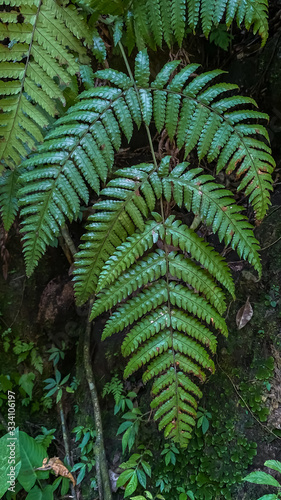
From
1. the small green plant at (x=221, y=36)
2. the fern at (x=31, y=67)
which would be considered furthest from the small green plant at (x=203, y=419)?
the small green plant at (x=221, y=36)

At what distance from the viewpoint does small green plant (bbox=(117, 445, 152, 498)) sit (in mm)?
2234

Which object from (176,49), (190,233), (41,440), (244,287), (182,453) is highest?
(176,49)

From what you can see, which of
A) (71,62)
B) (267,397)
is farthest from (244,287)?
(71,62)

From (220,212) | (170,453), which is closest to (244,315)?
(220,212)

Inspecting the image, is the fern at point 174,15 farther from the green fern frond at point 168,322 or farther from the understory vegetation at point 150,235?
the green fern frond at point 168,322

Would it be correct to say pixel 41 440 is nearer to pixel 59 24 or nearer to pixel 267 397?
pixel 267 397

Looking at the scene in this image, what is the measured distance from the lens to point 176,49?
2.85m

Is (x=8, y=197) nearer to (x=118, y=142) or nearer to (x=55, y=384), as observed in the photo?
(x=118, y=142)

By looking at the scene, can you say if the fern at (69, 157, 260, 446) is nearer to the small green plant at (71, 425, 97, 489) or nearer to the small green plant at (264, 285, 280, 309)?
the small green plant at (264, 285, 280, 309)

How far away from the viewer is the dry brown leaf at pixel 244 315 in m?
2.41

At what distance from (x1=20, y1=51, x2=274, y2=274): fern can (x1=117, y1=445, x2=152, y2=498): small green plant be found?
5.00 feet

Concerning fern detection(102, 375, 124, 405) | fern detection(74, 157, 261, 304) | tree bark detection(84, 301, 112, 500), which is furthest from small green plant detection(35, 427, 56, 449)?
fern detection(74, 157, 261, 304)

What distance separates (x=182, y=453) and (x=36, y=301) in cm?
187

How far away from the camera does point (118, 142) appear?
1983mm
